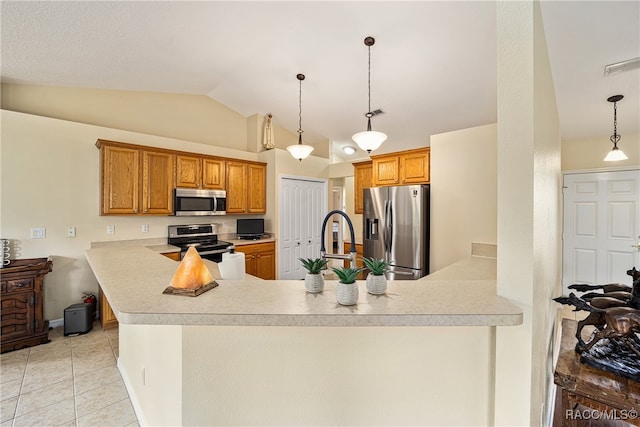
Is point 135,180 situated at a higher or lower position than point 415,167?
lower

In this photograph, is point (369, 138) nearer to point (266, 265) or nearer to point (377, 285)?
point (377, 285)

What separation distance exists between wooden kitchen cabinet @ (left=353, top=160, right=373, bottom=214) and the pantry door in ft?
2.53

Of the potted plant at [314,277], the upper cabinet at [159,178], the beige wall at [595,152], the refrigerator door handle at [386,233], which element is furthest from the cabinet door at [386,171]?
the potted plant at [314,277]

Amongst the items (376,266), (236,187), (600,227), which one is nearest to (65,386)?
(376,266)

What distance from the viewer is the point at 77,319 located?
297 cm

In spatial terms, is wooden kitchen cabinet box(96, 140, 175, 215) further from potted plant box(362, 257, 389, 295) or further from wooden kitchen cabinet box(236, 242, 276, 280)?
potted plant box(362, 257, 389, 295)

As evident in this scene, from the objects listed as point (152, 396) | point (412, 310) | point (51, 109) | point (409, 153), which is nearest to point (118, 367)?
point (152, 396)

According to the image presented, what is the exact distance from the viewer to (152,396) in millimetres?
1476

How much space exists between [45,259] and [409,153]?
4627mm

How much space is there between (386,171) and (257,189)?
230 centimetres

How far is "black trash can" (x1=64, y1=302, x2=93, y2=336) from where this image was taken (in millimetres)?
2938

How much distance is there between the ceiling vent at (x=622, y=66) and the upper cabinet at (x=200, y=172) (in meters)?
4.65

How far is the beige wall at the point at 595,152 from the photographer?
3.67m

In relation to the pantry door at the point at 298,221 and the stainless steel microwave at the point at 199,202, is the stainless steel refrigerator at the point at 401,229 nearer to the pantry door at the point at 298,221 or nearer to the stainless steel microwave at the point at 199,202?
the pantry door at the point at 298,221
